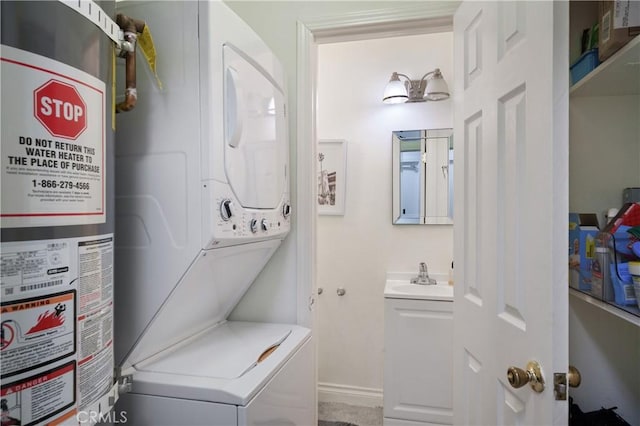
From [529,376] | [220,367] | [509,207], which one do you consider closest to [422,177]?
[509,207]

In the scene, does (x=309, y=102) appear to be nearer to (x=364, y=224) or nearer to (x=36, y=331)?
(x=364, y=224)

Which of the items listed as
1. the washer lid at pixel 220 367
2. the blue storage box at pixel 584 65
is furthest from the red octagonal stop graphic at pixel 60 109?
the blue storage box at pixel 584 65

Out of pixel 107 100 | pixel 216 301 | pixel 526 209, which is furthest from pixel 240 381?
pixel 526 209

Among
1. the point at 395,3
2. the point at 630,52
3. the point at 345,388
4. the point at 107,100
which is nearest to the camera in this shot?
the point at 107,100

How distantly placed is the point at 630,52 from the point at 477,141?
0.45m

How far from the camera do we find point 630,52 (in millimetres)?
942

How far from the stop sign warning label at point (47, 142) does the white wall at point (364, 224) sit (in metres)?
2.05

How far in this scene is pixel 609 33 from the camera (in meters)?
1.02

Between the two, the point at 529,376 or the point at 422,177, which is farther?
the point at 422,177

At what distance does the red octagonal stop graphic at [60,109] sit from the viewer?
0.65 meters

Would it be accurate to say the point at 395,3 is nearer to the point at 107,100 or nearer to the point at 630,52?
the point at 630,52

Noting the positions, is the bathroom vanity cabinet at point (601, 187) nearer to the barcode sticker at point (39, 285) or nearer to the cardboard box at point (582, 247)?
the cardboard box at point (582, 247)

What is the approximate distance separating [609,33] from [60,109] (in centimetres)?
137

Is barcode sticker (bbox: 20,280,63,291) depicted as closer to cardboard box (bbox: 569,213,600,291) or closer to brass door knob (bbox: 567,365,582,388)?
brass door knob (bbox: 567,365,582,388)
